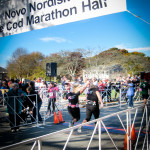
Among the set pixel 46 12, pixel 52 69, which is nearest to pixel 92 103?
pixel 46 12

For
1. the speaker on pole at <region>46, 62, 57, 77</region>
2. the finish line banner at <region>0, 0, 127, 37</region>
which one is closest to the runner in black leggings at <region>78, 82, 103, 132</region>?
the finish line banner at <region>0, 0, 127, 37</region>

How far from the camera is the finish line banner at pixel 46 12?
1.52m

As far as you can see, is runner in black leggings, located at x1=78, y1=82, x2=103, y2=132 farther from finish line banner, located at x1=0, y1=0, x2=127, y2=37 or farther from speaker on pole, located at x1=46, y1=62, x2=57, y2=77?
speaker on pole, located at x1=46, y1=62, x2=57, y2=77

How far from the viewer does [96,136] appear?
245cm

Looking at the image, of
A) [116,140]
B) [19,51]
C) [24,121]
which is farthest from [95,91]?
[19,51]

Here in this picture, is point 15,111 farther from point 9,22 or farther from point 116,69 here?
point 116,69

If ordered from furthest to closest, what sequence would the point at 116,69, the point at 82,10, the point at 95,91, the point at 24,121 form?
the point at 116,69, the point at 24,121, the point at 95,91, the point at 82,10

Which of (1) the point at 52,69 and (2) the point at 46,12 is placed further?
(1) the point at 52,69

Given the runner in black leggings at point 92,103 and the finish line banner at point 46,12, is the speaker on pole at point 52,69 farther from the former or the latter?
the finish line banner at point 46,12

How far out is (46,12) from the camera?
1.73 meters

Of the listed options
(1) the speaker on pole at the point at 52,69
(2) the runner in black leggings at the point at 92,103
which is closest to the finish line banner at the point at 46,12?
(2) the runner in black leggings at the point at 92,103

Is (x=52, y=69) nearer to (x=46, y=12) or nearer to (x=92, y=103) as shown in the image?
(x=92, y=103)

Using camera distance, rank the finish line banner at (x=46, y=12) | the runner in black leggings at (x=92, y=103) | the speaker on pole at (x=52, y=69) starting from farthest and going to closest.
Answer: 1. the speaker on pole at (x=52, y=69)
2. the runner in black leggings at (x=92, y=103)
3. the finish line banner at (x=46, y=12)

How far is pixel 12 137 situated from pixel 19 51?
30328mm
